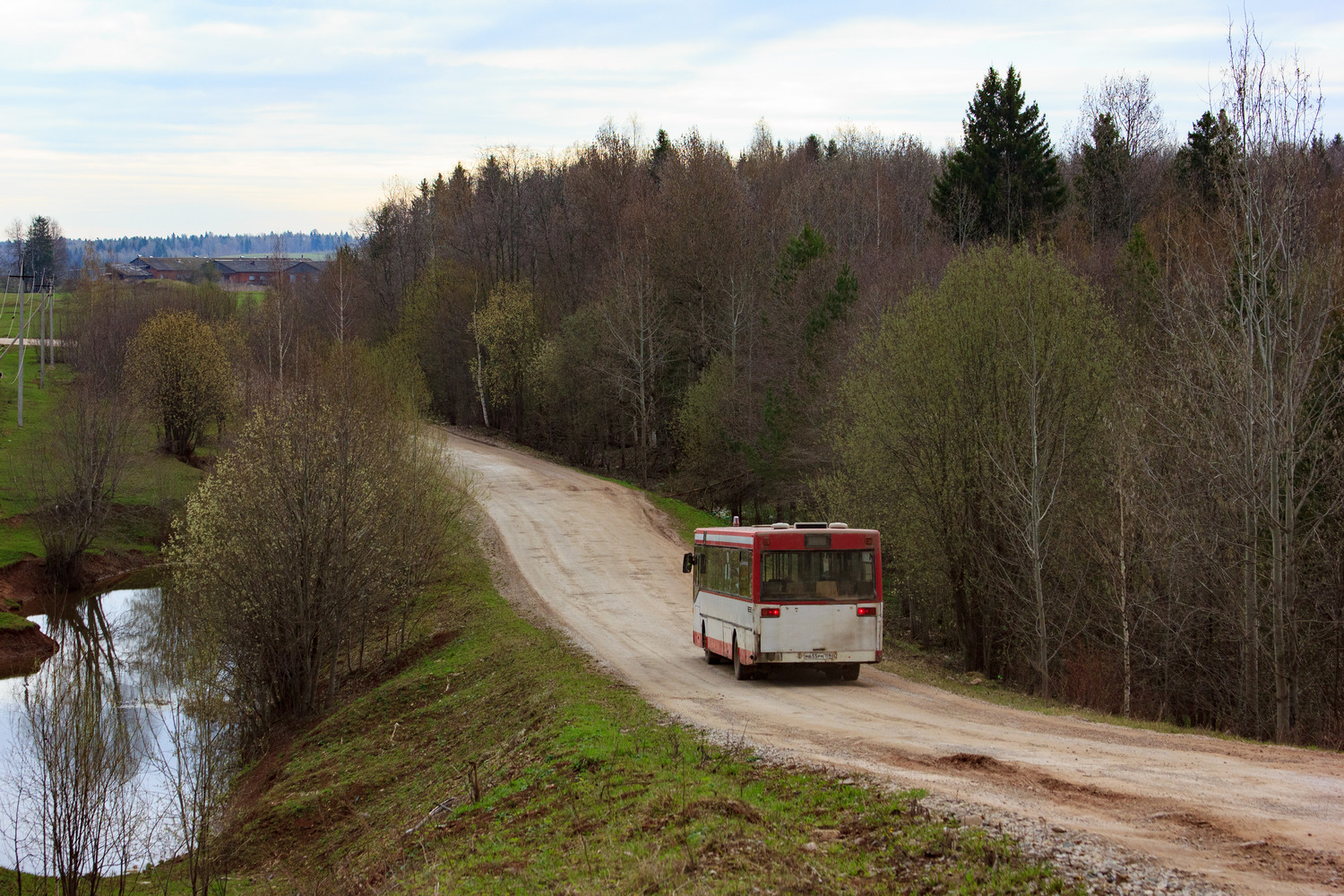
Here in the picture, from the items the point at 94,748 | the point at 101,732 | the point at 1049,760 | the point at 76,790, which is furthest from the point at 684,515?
the point at 1049,760

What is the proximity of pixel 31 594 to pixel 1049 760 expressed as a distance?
50.2 metres

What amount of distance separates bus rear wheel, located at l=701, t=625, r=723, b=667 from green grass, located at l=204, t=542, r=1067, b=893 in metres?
2.92

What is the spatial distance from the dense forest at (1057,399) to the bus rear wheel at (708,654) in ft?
27.1

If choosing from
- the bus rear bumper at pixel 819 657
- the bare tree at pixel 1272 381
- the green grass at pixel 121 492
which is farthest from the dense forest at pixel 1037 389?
the green grass at pixel 121 492

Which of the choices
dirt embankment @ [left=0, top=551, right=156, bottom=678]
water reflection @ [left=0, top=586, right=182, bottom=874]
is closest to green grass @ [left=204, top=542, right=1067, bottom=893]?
water reflection @ [left=0, top=586, right=182, bottom=874]

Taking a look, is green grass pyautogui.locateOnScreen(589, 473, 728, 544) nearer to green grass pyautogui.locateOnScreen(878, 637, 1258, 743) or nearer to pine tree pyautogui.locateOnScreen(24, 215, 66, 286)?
green grass pyautogui.locateOnScreen(878, 637, 1258, 743)

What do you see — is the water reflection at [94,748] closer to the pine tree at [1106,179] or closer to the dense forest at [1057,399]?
the dense forest at [1057,399]

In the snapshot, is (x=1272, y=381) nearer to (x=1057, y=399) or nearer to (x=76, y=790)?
(x=1057, y=399)

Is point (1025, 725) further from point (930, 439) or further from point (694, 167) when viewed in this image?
point (694, 167)

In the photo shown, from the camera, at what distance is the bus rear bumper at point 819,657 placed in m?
20.4

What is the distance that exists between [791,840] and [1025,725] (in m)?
7.00

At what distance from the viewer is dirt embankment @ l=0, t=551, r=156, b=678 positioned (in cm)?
3938

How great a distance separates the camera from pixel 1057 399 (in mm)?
28922

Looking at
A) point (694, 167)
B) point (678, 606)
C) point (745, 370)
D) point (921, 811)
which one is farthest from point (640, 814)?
point (694, 167)
